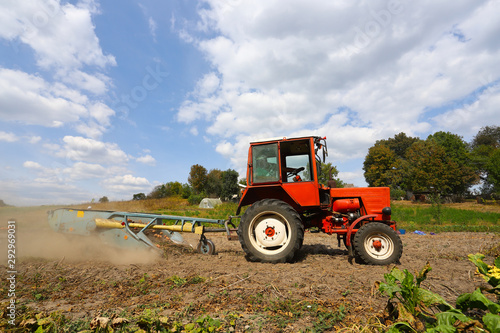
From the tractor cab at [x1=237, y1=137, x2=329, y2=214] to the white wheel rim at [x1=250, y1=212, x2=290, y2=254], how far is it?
479 millimetres

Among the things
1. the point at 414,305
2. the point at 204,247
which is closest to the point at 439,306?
the point at 414,305

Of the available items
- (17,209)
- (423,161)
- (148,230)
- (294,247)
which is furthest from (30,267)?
(423,161)

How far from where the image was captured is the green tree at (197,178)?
179 feet

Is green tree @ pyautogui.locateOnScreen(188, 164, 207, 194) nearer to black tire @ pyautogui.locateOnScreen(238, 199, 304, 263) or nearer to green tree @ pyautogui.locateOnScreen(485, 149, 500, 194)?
green tree @ pyautogui.locateOnScreen(485, 149, 500, 194)

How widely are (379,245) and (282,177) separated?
2.23 m

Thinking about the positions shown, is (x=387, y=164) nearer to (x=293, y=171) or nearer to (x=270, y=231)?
(x=293, y=171)

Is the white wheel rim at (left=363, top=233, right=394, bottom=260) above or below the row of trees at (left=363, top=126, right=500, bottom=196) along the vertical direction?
below

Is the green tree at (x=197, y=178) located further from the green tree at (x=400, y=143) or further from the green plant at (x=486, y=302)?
the green plant at (x=486, y=302)

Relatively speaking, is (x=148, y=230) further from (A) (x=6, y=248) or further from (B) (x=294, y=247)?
(B) (x=294, y=247)

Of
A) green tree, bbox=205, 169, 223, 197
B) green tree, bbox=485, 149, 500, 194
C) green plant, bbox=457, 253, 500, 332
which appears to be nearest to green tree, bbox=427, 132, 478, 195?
green tree, bbox=485, 149, 500, 194

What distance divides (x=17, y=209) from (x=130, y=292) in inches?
311

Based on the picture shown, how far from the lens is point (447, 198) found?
35.9 m

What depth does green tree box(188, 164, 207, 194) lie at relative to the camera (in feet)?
179

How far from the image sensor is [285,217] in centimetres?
512
